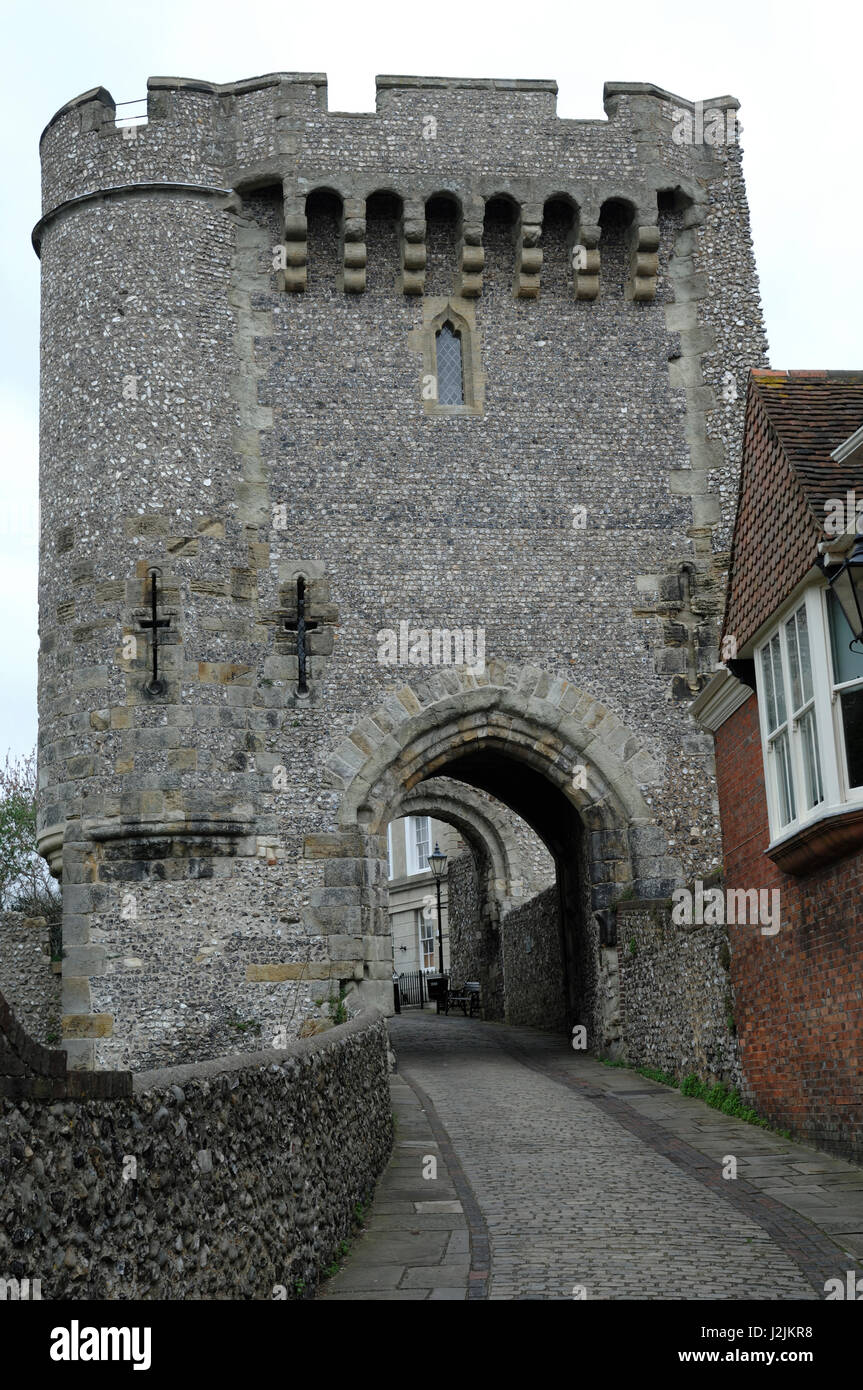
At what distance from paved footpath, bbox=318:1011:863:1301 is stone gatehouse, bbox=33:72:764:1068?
322 centimetres

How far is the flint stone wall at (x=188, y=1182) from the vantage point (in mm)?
3920

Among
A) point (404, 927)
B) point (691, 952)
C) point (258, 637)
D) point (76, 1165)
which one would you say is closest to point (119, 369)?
point (258, 637)

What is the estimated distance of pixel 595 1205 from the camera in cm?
806

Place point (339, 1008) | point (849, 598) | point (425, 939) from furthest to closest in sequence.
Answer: point (425, 939) < point (339, 1008) < point (849, 598)

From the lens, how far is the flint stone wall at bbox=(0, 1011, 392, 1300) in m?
3.92

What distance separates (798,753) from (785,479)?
1907 mm

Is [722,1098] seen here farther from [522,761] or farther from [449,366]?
[449,366]

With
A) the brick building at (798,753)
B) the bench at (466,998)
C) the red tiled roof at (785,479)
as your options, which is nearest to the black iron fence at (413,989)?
the bench at (466,998)

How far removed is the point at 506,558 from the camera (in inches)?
624

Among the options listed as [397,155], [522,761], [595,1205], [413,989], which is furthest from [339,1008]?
[413,989]

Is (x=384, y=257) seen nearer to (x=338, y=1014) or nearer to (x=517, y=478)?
(x=517, y=478)

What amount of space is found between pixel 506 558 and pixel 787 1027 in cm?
719

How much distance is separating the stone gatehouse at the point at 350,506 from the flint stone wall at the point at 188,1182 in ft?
22.1

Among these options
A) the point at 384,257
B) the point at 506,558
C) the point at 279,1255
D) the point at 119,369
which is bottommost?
the point at 279,1255
